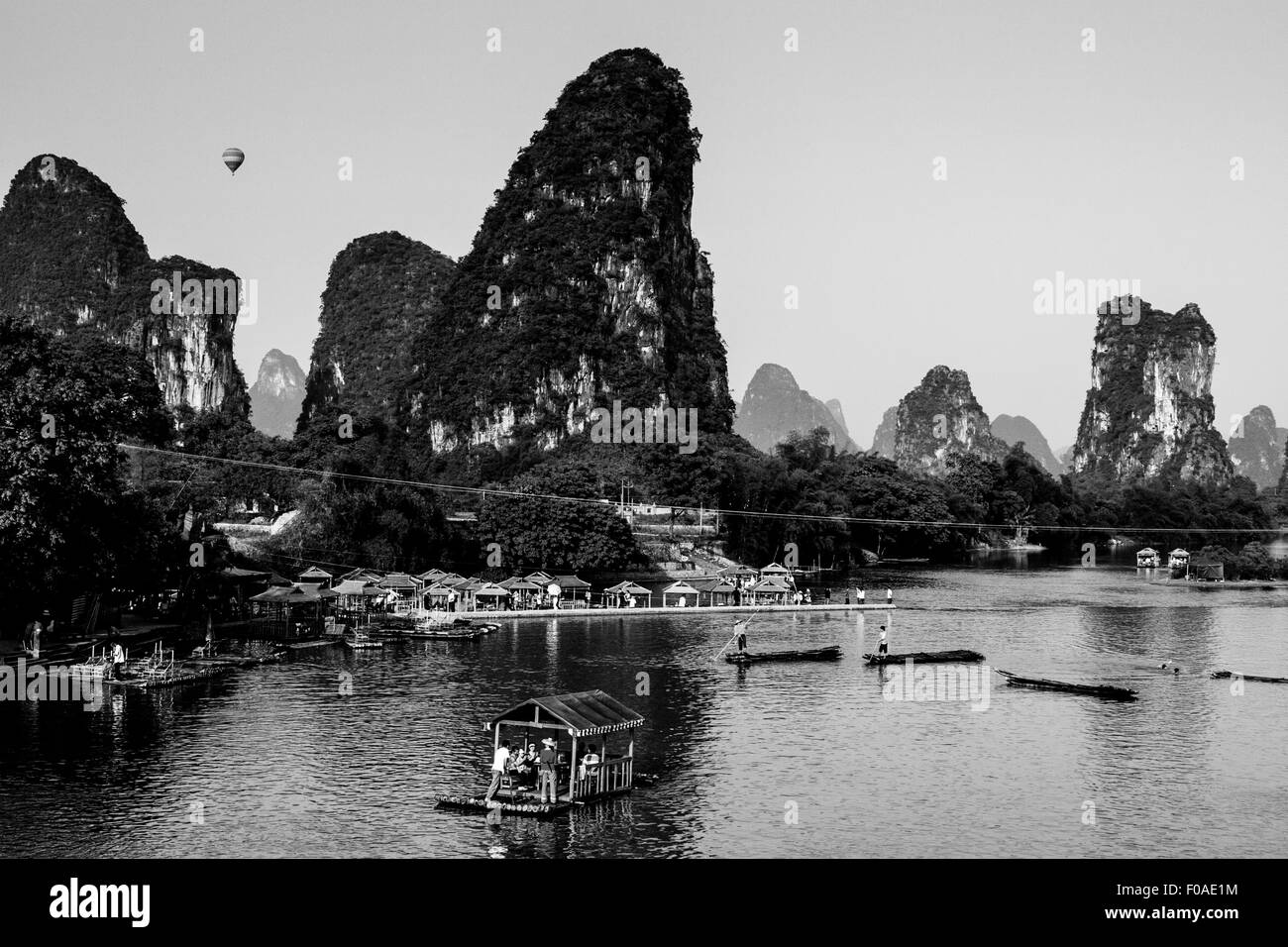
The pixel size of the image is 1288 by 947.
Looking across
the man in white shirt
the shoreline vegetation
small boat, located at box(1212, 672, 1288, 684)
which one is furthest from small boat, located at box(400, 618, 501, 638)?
small boat, located at box(1212, 672, 1288, 684)

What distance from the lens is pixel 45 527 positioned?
3142 centimetres

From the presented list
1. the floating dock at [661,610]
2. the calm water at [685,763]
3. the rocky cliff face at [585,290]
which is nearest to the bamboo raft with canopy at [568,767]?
the calm water at [685,763]

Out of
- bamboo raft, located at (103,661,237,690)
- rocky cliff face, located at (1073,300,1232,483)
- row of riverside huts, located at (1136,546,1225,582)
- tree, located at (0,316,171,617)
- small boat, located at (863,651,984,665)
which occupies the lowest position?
small boat, located at (863,651,984,665)

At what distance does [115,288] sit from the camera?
415 ft

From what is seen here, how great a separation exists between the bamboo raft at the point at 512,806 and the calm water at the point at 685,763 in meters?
0.24

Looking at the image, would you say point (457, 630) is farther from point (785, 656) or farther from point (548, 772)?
point (548, 772)

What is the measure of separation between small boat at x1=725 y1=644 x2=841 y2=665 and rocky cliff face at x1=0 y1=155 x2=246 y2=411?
305 feet

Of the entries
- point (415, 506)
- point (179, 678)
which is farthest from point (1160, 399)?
point (179, 678)

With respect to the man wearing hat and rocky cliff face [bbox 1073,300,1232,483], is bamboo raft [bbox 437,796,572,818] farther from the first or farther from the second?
rocky cliff face [bbox 1073,300,1232,483]

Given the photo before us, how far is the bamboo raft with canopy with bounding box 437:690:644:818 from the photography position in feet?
70.8

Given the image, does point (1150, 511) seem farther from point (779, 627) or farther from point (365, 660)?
point (365, 660)

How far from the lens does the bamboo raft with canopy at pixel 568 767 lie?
21594mm

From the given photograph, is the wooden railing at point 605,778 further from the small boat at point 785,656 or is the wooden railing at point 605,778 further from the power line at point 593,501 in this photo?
the power line at point 593,501

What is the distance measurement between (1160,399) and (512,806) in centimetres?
17838
